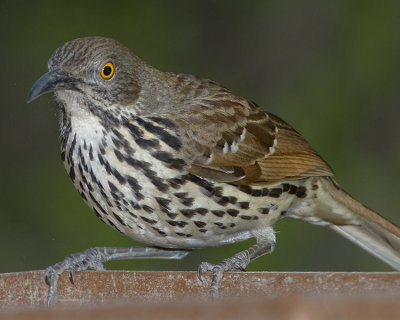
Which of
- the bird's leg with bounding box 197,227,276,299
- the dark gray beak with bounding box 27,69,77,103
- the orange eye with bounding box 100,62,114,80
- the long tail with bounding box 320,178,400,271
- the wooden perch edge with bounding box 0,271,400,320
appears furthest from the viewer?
the long tail with bounding box 320,178,400,271

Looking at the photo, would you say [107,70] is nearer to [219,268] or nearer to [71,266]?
[71,266]

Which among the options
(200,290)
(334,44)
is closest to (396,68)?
(334,44)

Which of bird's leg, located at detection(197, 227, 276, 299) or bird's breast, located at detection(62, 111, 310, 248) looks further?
bird's breast, located at detection(62, 111, 310, 248)

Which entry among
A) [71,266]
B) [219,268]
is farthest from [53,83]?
[219,268]

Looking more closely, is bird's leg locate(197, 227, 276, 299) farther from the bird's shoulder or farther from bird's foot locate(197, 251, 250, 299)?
the bird's shoulder

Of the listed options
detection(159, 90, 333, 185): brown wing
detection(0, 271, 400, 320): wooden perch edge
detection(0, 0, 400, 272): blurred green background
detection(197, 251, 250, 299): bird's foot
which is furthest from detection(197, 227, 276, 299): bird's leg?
detection(0, 0, 400, 272): blurred green background

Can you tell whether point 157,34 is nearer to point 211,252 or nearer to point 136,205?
point 211,252

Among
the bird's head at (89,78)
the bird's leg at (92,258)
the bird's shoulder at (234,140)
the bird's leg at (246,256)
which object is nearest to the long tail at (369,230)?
the bird's shoulder at (234,140)
